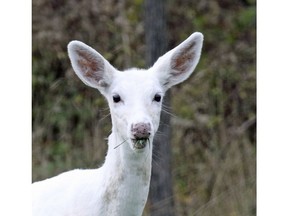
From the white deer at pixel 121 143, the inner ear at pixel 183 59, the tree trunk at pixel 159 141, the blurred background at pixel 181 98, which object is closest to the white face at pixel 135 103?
the white deer at pixel 121 143

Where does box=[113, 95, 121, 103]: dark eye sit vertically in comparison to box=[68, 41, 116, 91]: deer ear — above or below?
below

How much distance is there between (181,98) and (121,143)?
4.56 m

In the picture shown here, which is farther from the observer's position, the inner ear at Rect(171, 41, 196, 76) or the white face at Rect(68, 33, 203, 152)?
the inner ear at Rect(171, 41, 196, 76)

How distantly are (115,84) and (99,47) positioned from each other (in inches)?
187

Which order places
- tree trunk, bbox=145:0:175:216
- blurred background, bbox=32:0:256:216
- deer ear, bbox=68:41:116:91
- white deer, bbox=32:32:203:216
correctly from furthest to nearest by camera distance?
blurred background, bbox=32:0:256:216 < tree trunk, bbox=145:0:175:216 < deer ear, bbox=68:41:116:91 < white deer, bbox=32:32:203:216

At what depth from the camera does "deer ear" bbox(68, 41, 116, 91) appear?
17.9ft

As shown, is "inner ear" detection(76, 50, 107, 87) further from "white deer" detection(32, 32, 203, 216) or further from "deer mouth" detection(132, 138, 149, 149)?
"deer mouth" detection(132, 138, 149, 149)

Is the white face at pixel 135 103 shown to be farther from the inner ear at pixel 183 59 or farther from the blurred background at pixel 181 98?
the blurred background at pixel 181 98

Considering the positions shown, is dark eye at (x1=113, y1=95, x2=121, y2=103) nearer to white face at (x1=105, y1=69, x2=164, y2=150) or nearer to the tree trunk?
white face at (x1=105, y1=69, x2=164, y2=150)

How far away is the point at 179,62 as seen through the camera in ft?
18.5

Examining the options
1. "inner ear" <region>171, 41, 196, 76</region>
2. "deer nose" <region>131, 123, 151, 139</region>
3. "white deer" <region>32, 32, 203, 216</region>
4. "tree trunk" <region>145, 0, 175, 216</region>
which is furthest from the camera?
"tree trunk" <region>145, 0, 175, 216</region>

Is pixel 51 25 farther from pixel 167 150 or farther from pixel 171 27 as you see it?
pixel 167 150

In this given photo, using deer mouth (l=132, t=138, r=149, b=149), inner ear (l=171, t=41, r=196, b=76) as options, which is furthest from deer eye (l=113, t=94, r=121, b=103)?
inner ear (l=171, t=41, r=196, b=76)

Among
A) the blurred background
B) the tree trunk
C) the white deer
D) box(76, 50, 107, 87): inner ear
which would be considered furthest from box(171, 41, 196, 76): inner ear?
the blurred background
